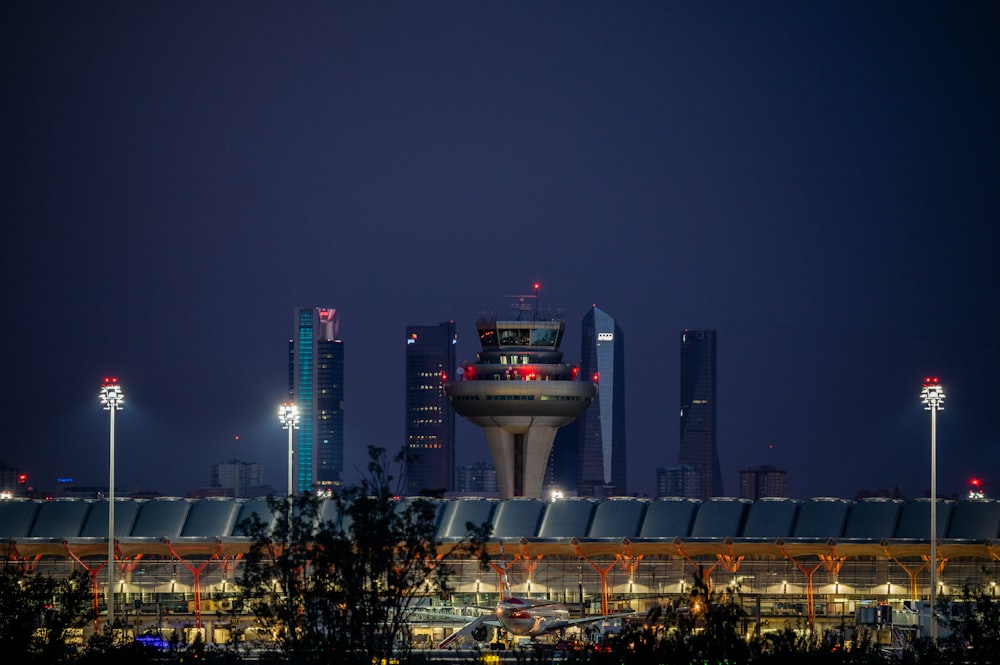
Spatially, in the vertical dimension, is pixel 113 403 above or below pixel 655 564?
above

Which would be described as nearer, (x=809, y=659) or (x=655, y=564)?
(x=809, y=659)

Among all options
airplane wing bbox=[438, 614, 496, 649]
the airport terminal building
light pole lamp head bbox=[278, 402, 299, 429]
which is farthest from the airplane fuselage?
light pole lamp head bbox=[278, 402, 299, 429]

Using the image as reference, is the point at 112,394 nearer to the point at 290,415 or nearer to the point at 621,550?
the point at 290,415

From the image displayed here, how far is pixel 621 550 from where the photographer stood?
115125mm

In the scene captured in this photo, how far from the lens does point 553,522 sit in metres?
137

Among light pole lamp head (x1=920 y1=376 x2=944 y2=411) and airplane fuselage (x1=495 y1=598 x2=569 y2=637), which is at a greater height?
light pole lamp head (x1=920 y1=376 x2=944 y2=411)

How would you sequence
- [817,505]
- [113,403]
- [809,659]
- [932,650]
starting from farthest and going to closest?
[817,505], [113,403], [932,650], [809,659]

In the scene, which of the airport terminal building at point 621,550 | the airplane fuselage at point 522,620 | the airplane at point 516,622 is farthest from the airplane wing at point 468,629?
the airport terminal building at point 621,550

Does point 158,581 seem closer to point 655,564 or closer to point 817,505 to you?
point 655,564

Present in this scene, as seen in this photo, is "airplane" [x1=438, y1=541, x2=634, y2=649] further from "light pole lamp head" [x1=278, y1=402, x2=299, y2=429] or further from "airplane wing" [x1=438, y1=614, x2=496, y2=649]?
"light pole lamp head" [x1=278, y1=402, x2=299, y2=429]

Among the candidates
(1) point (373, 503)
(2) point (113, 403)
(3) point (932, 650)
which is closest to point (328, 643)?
(1) point (373, 503)

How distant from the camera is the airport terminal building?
11325 centimetres

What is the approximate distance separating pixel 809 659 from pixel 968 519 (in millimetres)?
80777

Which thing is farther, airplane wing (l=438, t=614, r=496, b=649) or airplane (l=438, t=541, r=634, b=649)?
airplane (l=438, t=541, r=634, b=649)
